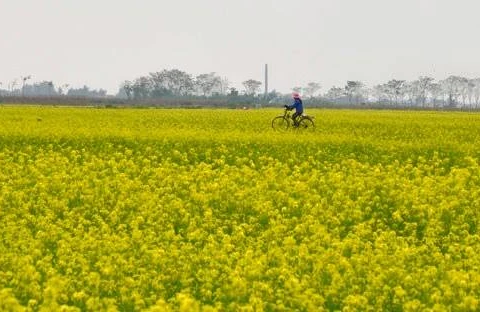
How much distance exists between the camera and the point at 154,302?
941cm

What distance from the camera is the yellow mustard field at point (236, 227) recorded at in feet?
30.8

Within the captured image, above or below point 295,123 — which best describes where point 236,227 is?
below

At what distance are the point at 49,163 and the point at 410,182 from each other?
9483 mm

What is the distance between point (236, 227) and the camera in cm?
1316

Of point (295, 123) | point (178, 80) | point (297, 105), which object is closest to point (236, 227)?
point (297, 105)

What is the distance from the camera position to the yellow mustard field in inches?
370

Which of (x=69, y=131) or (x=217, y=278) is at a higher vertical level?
(x=69, y=131)

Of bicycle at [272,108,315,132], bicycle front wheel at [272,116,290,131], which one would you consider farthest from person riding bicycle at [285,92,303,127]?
bicycle front wheel at [272,116,290,131]

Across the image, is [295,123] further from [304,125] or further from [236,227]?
[236,227]

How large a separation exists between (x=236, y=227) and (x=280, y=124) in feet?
73.7

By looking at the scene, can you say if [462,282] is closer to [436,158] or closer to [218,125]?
[436,158]

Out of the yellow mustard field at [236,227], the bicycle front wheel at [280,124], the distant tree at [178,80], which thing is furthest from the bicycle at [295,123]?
the distant tree at [178,80]

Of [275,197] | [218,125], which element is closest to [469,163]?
[275,197]

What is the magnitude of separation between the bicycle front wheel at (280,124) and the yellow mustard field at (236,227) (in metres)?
8.23
